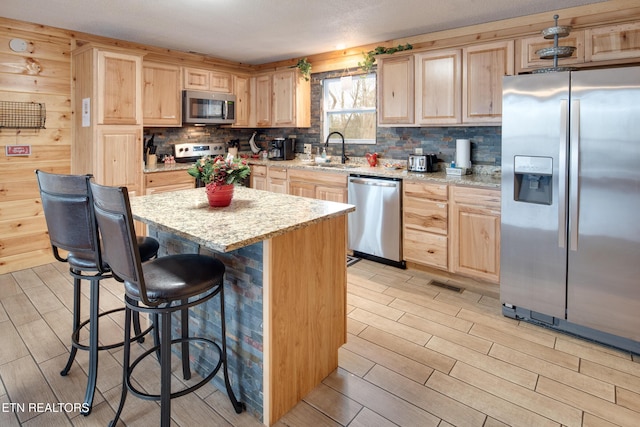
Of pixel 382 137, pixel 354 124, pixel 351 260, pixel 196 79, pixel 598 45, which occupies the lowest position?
pixel 351 260

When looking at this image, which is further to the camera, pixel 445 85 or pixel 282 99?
pixel 282 99

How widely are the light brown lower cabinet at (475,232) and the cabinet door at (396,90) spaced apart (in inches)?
41.2

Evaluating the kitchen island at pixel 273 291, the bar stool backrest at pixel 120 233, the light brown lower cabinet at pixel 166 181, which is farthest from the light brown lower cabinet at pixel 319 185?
the bar stool backrest at pixel 120 233

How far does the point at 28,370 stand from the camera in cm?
219

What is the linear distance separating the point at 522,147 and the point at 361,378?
72.0 inches

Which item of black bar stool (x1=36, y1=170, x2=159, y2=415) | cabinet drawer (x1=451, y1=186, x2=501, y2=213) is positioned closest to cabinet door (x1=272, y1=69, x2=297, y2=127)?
cabinet drawer (x1=451, y1=186, x2=501, y2=213)

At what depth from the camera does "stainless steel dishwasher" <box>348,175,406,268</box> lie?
3.78m

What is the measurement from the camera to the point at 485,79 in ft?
11.1

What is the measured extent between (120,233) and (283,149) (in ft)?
13.1

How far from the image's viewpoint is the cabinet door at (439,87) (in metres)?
3.56

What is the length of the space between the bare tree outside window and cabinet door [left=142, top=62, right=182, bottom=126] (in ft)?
6.09

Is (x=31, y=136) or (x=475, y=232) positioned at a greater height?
(x=31, y=136)

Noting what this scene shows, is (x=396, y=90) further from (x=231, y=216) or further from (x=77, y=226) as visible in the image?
(x=77, y=226)

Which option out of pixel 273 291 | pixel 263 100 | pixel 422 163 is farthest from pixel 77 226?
pixel 263 100
